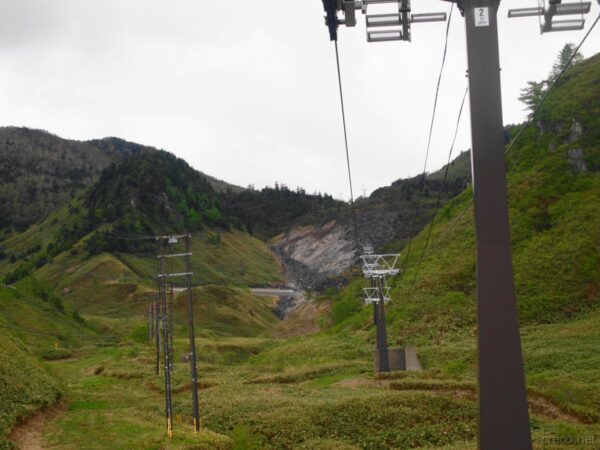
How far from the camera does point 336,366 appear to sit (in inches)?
2164

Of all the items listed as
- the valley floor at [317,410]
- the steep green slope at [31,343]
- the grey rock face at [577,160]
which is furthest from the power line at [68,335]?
the grey rock face at [577,160]

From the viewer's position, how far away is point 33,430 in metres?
34.8

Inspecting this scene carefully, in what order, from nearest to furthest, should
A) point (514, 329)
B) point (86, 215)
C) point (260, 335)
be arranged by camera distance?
point (514, 329), point (260, 335), point (86, 215)

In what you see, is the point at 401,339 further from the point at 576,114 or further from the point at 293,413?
the point at 576,114

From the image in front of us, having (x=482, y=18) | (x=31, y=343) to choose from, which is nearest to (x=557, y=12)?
(x=482, y=18)

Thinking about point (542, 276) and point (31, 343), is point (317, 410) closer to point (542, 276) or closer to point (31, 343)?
point (542, 276)

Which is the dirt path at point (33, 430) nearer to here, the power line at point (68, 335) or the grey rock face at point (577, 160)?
the power line at point (68, 335)

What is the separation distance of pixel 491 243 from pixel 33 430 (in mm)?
31394

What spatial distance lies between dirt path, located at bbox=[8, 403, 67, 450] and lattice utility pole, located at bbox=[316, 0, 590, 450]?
25528 mm

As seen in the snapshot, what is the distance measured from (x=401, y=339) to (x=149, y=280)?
89.4 metres

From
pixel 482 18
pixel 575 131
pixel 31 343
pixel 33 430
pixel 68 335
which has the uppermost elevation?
pixel 575 131

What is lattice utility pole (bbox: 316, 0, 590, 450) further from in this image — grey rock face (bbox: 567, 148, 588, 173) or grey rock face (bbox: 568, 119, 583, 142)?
grey rock face (bbox: 568, 119, 583, 142)

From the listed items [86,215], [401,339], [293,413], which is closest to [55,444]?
[293,413]

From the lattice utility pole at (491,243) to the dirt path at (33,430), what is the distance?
2553 cm
